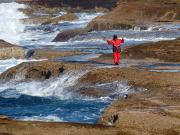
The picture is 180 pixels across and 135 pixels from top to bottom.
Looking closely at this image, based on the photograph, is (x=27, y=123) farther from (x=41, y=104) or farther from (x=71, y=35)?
(x=71, y=35)

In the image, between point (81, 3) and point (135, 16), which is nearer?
point (135, 16)

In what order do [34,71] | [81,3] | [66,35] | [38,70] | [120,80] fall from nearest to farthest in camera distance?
[120,80]
[38,70]
[34,71]
[66,35]
[81,3]

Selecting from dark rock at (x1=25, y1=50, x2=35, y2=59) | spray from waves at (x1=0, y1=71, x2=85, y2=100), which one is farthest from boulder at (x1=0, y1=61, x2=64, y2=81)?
dark rock at (x1=25, y1=50, x2=35, y2=59)

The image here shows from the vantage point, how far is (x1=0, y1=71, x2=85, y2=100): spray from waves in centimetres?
2334

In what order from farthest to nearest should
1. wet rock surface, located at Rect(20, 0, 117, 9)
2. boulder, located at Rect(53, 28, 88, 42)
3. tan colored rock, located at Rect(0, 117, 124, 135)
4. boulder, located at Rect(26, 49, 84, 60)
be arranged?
wet rock surface, located at Rect(20, 0, 117, 9) → boulder, located at Rect(53, 28, 88, 42) → boulder, located at Rect(26, 49, 84, 60) → tan colored rock, located at Rect(0, 117, 124, 135)

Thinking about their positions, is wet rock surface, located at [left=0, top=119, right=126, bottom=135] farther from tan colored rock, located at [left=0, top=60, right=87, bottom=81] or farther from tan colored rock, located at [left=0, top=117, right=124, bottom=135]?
tan colored rock, located at [left=0, top=60, right=87, bottom=81]

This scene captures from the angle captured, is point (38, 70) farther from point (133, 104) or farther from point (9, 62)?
point (133, 104)

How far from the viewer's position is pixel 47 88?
24.1 m

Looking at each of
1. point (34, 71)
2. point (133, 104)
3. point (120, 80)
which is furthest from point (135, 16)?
point (133, 104)

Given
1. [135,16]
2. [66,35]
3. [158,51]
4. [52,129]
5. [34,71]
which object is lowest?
[66,35]

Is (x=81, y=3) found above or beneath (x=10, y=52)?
beneath

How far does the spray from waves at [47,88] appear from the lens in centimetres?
2334

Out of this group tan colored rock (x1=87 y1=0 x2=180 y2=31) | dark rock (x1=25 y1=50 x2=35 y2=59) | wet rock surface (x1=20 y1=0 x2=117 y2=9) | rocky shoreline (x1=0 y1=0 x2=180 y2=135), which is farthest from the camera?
wet rock surface (x1=20 y1=0 x2=117 y2=9)

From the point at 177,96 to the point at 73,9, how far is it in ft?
243
